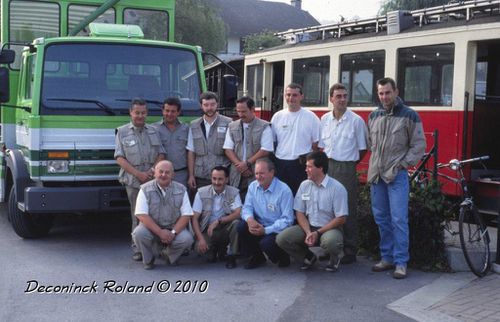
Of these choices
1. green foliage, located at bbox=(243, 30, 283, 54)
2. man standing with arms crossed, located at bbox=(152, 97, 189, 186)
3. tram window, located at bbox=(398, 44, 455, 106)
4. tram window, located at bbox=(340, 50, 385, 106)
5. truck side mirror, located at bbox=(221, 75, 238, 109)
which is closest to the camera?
man standing with arms crossed, located at bbox=(152, 97, 189, 186)

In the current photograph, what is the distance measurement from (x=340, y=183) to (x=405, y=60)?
4.09 m

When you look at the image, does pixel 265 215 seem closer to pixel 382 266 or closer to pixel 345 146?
pixel 345 146

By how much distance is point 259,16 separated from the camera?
5838cm

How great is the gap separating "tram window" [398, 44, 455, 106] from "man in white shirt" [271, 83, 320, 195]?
312cm

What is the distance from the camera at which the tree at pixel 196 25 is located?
33.3m

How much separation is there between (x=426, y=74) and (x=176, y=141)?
4266 millimetres

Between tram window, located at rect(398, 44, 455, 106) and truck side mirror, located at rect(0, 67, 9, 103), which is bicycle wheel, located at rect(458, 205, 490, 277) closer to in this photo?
tram window, located at rect(398, 44, 455, 106)

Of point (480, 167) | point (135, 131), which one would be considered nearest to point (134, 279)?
point (135, 131)

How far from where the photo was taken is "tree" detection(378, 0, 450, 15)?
31078 mm

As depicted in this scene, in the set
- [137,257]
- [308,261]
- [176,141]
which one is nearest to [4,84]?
[176,141]

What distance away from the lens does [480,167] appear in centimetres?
928

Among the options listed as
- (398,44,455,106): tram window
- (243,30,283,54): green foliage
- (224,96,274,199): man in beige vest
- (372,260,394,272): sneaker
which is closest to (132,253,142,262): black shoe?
(224,96,274,199): man in beige vest

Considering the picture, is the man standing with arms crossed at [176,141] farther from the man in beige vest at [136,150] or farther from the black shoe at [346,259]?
the black shoe at [346,259]

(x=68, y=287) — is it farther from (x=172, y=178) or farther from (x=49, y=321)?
(x=172, y=178)
